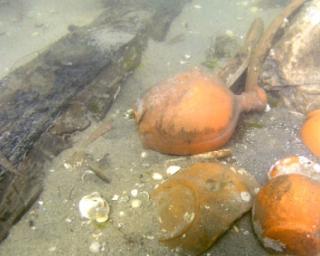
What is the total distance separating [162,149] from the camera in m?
3.36

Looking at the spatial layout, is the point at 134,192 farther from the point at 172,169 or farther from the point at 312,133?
the point at 312,133

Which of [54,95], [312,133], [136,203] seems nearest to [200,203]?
[136,203]

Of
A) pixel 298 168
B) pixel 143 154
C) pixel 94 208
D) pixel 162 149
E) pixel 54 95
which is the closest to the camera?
pixel 298 168

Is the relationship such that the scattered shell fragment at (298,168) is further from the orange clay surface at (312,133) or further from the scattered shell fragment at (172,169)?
the scattered shell fragment at (172,169)

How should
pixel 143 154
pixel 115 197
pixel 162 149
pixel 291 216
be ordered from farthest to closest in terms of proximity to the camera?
pixel 143 154
pixel 162 149
pixel 115 197
pixel 291 216

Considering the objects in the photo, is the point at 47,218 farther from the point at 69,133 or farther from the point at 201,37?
the point at 201,37

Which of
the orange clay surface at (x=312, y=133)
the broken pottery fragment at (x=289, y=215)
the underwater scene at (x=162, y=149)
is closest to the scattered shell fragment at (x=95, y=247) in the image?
the underwater scene at (x=162, y=149)

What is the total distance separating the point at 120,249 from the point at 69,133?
1.46 m

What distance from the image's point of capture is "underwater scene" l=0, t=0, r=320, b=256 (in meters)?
2.65

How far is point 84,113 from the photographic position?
3.86 metres

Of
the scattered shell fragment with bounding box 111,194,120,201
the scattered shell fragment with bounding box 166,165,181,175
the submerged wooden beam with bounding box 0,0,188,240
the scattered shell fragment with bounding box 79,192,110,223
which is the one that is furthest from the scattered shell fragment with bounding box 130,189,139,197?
the submerged wooden beam with bounding box 0,0,188,240

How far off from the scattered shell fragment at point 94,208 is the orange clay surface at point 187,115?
0.75m

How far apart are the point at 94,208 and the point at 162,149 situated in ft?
2.75

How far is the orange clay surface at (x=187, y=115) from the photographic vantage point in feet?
10.3
